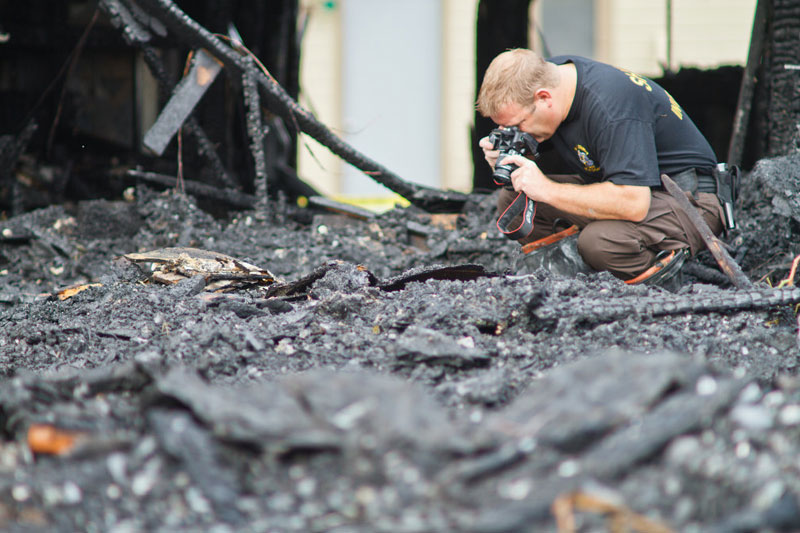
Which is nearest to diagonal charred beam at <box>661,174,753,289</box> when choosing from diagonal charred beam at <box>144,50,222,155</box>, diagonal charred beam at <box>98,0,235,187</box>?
diagonal charred beam at <box>144,50,222,155</box>

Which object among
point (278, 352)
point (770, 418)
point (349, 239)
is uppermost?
point (770, 418)

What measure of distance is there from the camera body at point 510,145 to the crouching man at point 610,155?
1.3 inches

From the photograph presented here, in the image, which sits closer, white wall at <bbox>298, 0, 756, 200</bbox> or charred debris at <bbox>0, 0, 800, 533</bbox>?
charred debris at <bbox>0, 0, 800, 533</bbox>

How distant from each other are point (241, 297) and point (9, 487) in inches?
76.3

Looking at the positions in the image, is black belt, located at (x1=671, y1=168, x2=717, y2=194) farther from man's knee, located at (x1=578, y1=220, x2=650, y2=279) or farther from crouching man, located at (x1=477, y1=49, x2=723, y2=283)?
man's knee, located at (x1=578, y1=220, x2=650, y2=279)

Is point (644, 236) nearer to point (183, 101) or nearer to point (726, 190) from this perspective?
point (726, 190)

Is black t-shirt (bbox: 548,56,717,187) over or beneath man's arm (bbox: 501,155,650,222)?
over

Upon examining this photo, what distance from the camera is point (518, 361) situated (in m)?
2.54

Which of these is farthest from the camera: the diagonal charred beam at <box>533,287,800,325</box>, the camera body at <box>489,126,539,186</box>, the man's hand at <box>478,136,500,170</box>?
the man's hand at <box>478,136,500,170</box>

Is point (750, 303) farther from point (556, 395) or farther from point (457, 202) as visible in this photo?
point (457, 202)

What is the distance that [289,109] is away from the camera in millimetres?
5742

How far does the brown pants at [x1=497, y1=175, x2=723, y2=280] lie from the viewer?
3.60m

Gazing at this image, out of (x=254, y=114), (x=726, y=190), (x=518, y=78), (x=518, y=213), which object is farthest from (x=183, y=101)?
(x=726, y=190)

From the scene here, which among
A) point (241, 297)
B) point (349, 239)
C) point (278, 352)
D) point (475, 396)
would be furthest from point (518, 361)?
point (349, 239)
